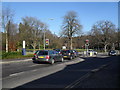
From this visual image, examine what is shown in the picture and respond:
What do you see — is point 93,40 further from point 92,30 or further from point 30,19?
point 30,19

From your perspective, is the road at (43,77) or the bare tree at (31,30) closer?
the road at (43,77)

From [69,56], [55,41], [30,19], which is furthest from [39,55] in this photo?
[55,41]

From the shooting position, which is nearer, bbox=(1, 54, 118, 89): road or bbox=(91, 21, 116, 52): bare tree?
bbox=(1, 54, 118, 89): road

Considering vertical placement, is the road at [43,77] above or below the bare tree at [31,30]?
below

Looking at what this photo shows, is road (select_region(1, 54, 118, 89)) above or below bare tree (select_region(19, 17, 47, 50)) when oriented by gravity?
below

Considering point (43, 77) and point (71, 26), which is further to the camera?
point (71, 26)

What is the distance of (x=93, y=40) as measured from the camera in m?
74.4

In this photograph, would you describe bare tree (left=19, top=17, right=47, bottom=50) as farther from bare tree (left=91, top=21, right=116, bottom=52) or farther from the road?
the road

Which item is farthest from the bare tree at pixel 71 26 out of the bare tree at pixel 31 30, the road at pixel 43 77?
the road at pixel 43 77

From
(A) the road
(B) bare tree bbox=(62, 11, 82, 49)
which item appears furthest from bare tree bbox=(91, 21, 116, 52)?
(A) the road

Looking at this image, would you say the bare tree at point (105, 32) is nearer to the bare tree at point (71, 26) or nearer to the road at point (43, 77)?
the bare tree at point (71, 26)

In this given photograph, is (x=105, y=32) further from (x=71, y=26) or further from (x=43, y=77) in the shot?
(x=43, y=77)

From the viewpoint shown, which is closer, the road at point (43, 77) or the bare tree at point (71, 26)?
the road at point (43, 77)

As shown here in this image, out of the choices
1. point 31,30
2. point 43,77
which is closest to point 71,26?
point 31,30
